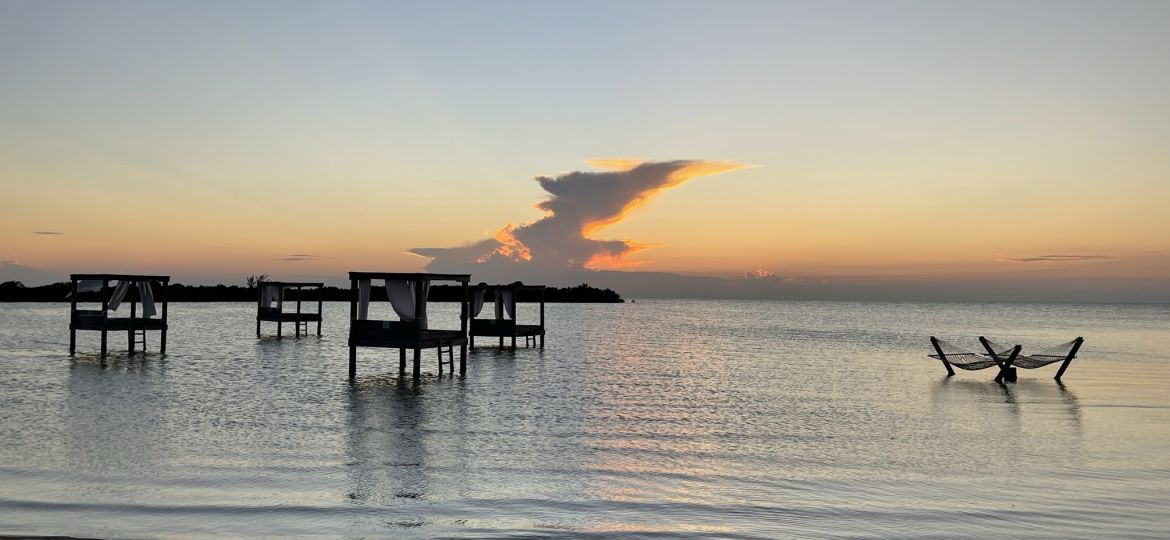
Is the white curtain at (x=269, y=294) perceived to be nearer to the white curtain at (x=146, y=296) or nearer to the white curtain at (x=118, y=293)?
the white curtain at (x=146, y=296)

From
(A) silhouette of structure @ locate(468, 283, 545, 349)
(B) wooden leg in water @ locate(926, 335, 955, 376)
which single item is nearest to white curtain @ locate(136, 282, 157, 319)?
(A) silhouette of structure @ locate(468, 283, 545, 349)

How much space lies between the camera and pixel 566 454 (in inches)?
498

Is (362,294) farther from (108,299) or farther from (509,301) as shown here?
(509,301)

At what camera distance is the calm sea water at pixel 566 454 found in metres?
8.58

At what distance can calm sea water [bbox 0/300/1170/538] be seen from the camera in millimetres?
8578

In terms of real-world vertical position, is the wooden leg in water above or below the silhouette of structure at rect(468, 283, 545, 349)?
below

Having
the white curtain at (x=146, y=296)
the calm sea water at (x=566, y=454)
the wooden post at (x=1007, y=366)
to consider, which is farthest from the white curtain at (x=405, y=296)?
the wooden post at (x=1007, y=366)

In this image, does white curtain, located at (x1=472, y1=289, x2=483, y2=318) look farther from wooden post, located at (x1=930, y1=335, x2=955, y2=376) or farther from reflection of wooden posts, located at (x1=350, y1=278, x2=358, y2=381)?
wooden post, located at (x1=930, y1=335, x2=955, y2=376)

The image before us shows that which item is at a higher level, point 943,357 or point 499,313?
point 499,313

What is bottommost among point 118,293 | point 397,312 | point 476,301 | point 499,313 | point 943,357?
point 943,357

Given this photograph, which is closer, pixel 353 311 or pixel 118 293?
pixel 353 311

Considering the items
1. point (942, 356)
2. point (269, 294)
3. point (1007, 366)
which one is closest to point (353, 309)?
point (942, 356)

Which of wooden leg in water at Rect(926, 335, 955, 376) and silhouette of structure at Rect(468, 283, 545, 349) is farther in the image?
silhouette of structure at Rect(468, 283, 545, 349)

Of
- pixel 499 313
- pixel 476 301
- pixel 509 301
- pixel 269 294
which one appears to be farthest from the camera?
pixel 269 294
